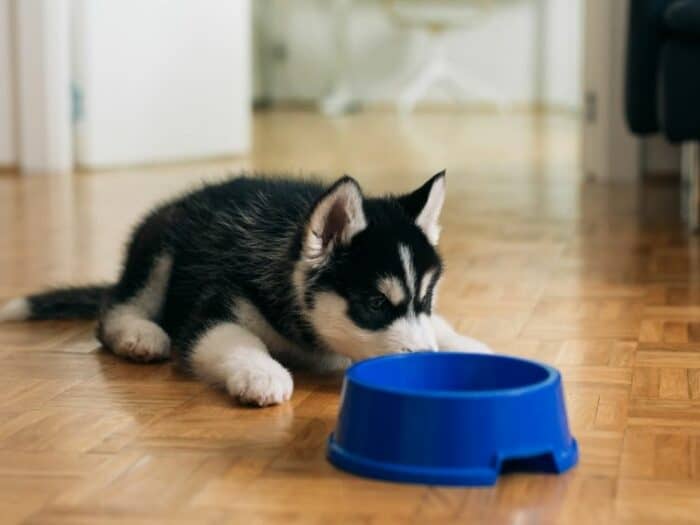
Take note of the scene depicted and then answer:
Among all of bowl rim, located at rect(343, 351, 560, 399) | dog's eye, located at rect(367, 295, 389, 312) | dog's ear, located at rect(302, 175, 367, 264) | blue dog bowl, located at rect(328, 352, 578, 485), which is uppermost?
dog's ear, located at rect(302, 175, 367, 264)

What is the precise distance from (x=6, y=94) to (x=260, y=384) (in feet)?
13.5

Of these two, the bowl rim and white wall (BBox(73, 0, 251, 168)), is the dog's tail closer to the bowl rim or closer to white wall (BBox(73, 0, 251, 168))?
the bowl rim

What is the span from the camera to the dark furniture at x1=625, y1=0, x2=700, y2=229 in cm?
370

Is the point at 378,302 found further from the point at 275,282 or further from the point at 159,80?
the point at 159,80

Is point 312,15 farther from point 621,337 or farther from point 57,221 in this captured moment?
point 621,337

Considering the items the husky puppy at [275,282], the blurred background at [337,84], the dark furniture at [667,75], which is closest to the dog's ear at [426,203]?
the husky puppy at [275,282]

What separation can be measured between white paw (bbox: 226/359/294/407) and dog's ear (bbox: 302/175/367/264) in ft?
0.59

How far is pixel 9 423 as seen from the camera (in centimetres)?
192

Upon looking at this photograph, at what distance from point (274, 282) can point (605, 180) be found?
344 centimetres

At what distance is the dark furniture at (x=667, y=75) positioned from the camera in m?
3.70

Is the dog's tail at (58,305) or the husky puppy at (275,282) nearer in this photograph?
the husky puppy at (275,282)

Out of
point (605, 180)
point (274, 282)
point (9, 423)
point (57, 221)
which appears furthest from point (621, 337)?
point (605, 180)

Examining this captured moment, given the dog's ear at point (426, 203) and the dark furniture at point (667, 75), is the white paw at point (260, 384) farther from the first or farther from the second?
the dark furniture at point (667, 75)

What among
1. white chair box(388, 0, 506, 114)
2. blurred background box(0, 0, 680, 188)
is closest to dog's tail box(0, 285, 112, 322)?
blurred background box(0, 0, 680, 188)
